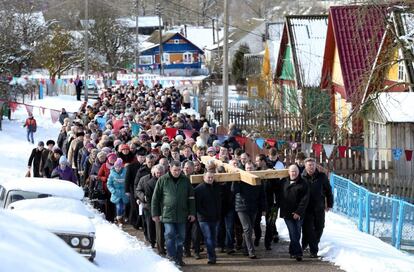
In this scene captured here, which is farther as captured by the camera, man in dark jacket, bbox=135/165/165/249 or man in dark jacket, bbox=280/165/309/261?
man in dark jacket, bbox=135/165/165/249

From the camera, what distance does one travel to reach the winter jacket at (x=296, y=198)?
13891 millimetres

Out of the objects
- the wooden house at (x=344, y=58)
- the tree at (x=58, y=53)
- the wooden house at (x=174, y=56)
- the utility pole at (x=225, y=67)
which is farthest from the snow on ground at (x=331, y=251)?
the wooden house at (x=174, y=56)

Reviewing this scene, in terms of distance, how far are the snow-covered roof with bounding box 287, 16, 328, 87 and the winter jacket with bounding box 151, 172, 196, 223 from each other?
77.7 feet

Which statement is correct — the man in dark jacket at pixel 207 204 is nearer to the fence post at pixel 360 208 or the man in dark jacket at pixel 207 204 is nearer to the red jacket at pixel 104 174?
the red jacket at pixel 104 174

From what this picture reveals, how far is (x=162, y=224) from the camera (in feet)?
46.4

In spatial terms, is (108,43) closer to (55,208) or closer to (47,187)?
(47,187)

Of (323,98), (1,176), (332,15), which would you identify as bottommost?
(1,176)

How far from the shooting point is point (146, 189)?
14.4m

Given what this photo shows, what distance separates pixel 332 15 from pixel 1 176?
49.3 feet

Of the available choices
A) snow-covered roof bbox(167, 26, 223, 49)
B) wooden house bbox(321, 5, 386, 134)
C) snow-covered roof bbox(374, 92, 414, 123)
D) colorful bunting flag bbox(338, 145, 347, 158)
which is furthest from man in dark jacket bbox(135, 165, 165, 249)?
snow-covered roof bbox(167, 26, 223, 49)

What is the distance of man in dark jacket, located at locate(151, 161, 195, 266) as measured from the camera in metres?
13.5

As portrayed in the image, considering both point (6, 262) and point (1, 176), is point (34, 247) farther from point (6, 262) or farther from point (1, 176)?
point (1, 176)

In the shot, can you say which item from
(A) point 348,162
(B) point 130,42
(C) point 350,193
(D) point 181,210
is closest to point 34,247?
(D) point 181,210

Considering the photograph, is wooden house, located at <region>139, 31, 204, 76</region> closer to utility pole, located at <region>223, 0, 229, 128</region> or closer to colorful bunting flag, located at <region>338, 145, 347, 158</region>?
utility pole, located at <region>223, 0, 229, 128</region>
